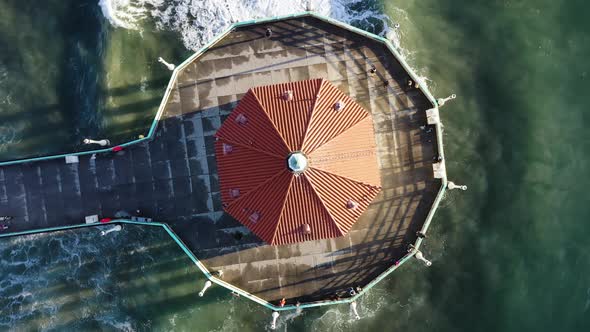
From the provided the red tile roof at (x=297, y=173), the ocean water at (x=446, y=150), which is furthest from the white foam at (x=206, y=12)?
the red tile roof at (x=297, y=173)

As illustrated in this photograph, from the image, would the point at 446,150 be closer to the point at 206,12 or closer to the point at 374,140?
the point at 374,140

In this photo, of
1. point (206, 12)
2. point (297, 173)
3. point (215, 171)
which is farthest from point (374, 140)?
point (206, 12)

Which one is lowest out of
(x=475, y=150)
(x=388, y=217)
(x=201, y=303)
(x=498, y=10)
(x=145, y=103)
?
(x=201, y=303)

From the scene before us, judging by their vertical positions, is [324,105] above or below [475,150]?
above

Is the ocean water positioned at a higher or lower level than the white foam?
lower

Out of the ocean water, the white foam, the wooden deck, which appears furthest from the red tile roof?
the white foam

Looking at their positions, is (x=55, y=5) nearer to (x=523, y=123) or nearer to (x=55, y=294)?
(x=55, y=294)

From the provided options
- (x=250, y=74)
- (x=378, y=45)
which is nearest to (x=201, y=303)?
(x=250, y=74)

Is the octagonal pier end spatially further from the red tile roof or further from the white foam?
the white foam
